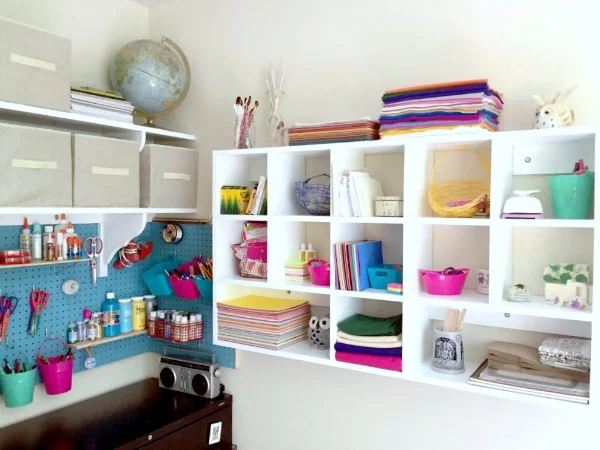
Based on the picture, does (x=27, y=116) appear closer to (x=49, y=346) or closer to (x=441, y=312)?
(x=49, y=346)

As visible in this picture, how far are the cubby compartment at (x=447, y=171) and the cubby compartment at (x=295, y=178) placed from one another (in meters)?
0.35

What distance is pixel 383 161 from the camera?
84.9 inches

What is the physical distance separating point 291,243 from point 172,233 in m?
0.68

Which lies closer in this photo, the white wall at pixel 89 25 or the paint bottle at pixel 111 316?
the white wall at pixel 89 25

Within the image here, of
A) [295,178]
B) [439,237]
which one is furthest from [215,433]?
[439,237]

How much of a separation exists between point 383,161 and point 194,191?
907 millimetres

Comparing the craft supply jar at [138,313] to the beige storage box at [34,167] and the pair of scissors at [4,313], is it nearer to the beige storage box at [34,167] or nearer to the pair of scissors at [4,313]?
the pair of scissors at [4,313]

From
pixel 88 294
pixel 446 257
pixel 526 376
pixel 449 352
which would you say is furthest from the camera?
pixel 88 294

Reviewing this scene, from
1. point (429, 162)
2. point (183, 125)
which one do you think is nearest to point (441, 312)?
point (429, 162)

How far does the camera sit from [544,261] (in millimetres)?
1862

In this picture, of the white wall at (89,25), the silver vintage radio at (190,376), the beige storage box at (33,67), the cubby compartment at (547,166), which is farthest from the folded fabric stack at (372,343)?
the white wall at (89,25)

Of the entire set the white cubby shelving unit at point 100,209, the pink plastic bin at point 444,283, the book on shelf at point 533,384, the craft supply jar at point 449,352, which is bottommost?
the book on shelf at point 533,384

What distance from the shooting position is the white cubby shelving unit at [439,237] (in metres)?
1.70

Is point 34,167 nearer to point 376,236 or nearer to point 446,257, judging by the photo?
point 376,236
